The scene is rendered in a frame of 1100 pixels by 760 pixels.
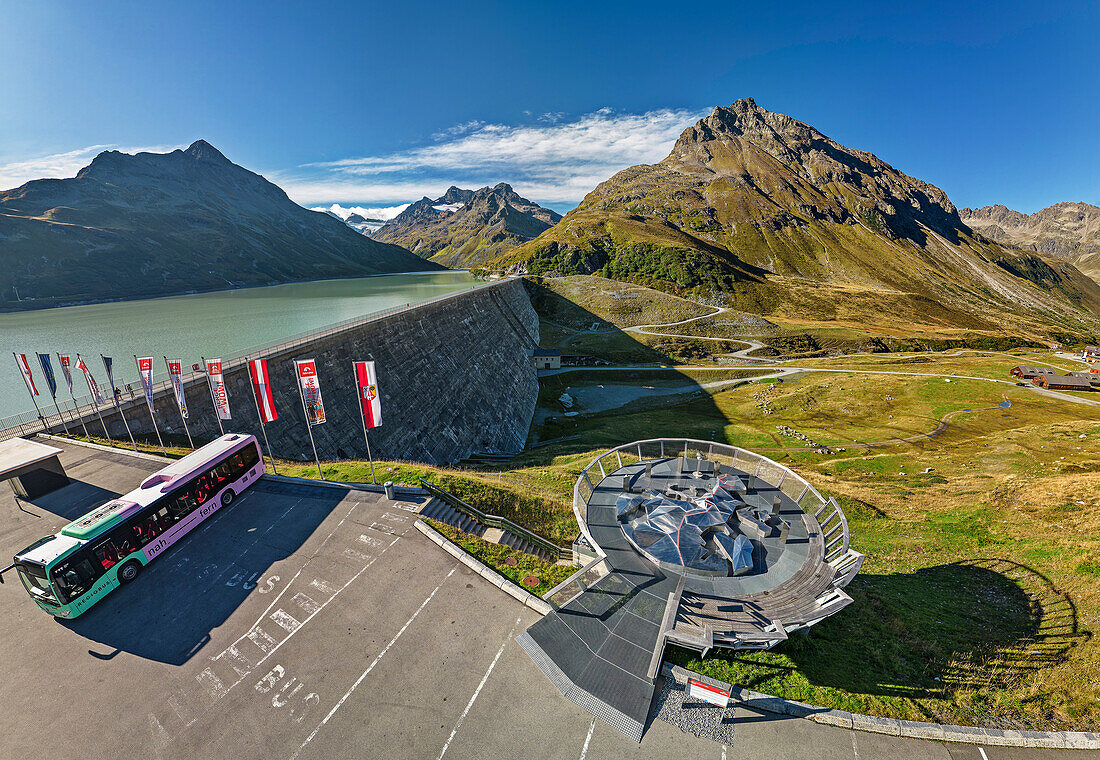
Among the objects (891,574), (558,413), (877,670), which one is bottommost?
(558,413)

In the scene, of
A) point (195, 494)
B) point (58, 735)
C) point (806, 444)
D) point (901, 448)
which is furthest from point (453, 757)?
point (901, 448)

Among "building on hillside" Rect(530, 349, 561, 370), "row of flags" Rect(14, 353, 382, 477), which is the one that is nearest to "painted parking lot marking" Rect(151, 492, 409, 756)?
"row of flags" Rect(14, 353, 382, 477)

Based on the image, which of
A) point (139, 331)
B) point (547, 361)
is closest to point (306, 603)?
point (547, 361)

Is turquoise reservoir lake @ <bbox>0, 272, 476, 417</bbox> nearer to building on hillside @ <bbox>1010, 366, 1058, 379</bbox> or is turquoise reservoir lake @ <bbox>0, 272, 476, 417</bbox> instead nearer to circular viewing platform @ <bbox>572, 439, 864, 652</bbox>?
circular viewing platform @ <bbox>572, 439, 864, 652</bbox>

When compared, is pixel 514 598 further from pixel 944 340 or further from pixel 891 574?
pixel 944 340

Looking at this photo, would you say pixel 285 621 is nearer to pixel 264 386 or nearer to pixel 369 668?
pixel 369 668
